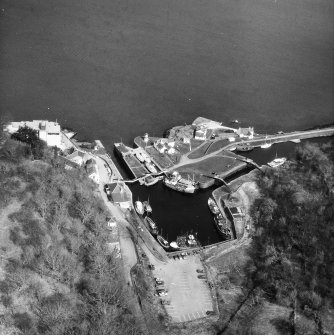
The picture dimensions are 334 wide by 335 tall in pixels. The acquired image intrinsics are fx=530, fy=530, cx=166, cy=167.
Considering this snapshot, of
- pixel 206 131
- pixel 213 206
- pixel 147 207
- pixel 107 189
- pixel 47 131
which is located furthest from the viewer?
pixel 206 131

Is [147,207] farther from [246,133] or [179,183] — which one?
[246,133]

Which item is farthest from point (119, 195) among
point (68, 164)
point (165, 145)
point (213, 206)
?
point (165, 145)

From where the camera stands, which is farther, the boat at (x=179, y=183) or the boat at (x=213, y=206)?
the boat at (x=179, y=183)

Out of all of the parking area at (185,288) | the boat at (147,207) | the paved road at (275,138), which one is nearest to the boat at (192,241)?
the parking area at (185,288)

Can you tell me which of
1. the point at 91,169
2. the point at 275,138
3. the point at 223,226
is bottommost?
the point at 223,226

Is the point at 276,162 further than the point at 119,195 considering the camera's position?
Yes

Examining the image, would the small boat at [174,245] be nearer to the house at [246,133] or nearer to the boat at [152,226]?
the boat at [152,226]
